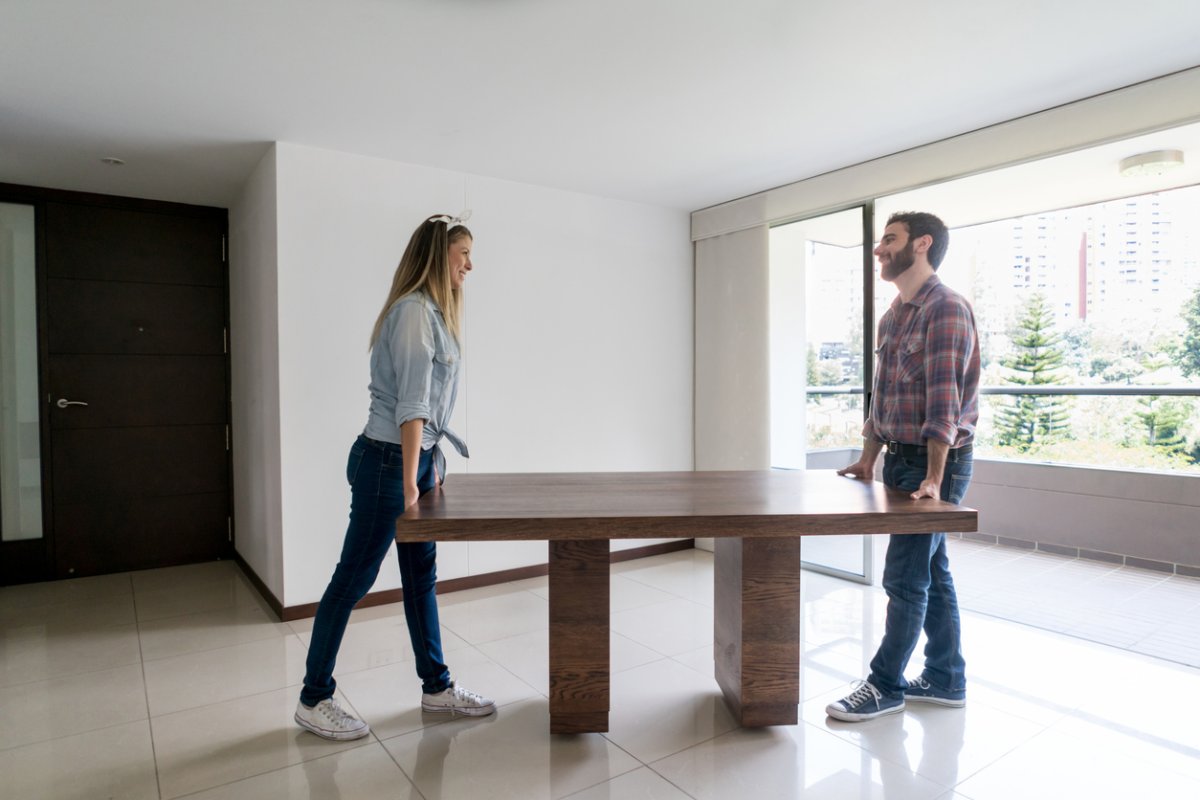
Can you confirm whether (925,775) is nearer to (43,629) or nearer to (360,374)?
(360,374)

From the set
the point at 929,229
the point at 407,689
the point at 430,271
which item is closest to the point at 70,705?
the point at 407,689

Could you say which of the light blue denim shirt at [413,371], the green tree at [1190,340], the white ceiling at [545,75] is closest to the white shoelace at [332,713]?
the light blue denim shirt at [413,371]

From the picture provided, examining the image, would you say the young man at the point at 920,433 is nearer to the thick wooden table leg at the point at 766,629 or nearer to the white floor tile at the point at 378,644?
the thick wooden table leg at the point at 766,629

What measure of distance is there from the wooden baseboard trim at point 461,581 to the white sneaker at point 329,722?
0.91m

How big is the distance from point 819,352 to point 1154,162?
5.96 ft

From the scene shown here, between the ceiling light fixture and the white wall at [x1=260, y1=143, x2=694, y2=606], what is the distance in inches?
97.5

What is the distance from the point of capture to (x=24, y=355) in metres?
4.05

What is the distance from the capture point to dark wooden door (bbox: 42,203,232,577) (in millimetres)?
4125

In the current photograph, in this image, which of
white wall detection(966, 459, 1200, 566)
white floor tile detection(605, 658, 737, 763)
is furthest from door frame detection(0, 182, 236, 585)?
white wall detection(966, 459, 1200, 566)

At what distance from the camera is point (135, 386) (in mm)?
4324

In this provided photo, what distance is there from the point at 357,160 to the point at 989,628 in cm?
384

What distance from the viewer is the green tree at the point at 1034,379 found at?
5.08 metres

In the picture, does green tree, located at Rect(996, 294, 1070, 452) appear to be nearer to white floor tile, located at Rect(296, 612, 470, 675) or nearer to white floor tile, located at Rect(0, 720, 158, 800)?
white floor tile, located at Rect(296, 612, 470, 675)

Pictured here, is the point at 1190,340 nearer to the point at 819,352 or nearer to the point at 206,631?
the point at 819,352
